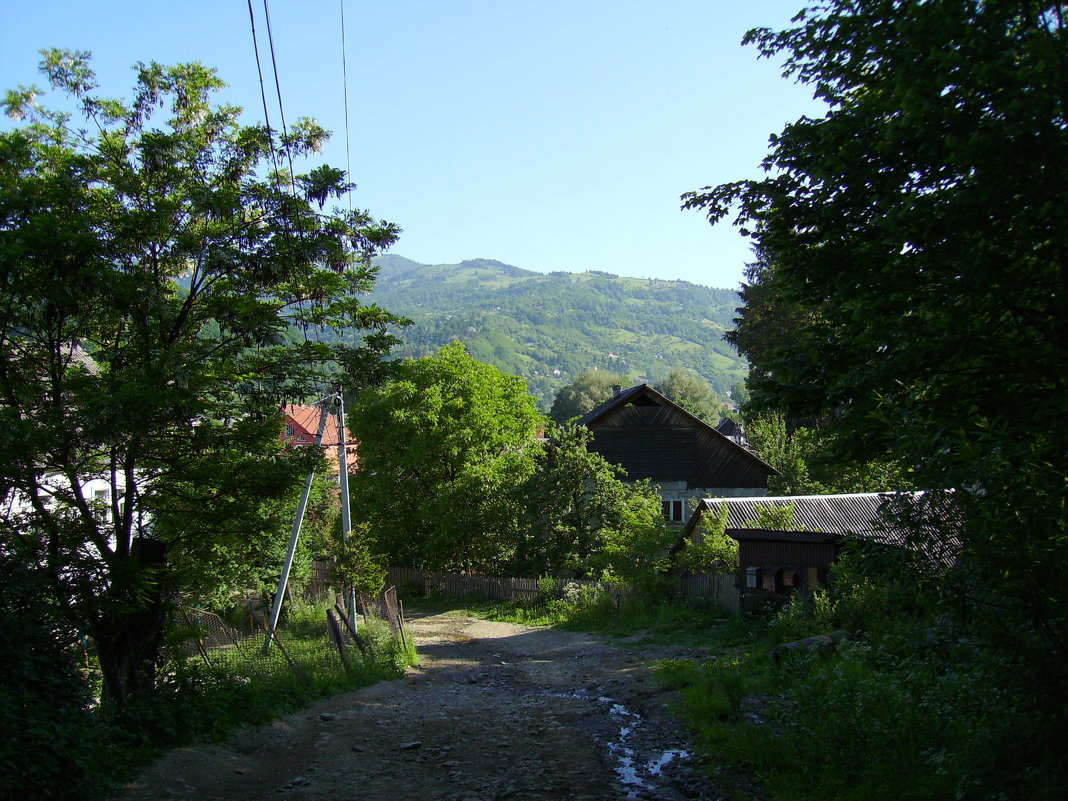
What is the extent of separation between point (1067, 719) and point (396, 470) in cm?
3305

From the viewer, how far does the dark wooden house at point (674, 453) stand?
128 feet

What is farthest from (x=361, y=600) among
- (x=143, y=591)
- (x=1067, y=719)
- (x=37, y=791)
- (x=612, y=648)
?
(x=1067, y=719)

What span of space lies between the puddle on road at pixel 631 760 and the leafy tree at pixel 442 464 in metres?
21.1

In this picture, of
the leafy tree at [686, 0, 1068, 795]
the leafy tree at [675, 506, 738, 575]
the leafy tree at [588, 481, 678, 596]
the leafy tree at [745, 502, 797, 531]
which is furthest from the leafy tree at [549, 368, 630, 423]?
the leafy tree at [686, 0, 1068, 795]

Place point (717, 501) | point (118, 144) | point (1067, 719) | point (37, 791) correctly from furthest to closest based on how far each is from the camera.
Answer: point (717, 501)
point (118, 144)
point (37, 791)
point (1067, 719)

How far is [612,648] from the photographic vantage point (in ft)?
66.9

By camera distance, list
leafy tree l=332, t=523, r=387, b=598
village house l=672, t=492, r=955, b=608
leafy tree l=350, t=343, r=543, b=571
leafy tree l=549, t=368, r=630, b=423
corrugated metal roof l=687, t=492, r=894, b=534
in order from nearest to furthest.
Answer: leafy tree l=332, t=523, r=387, b=598, village house l=672, t=492, r=955, b=608, corrugated metal roof l=687, t=492, r=894, b=534, leafy tree l=350, t=343, r=543, b=571, leafy tree l=549, t=368, r=630, b=423

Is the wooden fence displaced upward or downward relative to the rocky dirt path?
downward

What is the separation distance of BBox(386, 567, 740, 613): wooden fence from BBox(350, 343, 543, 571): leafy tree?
42.3 inches

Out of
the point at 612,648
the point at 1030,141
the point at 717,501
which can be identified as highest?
the point at 1030,141

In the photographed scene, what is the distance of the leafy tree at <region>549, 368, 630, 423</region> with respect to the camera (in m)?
111

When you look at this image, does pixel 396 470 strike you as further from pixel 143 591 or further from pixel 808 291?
pixel 808 291

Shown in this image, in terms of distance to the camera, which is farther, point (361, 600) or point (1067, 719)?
point (361, 600)

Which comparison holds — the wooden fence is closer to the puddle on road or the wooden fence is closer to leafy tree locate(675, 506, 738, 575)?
leafy tree locate(675, 506, 738, 575)
